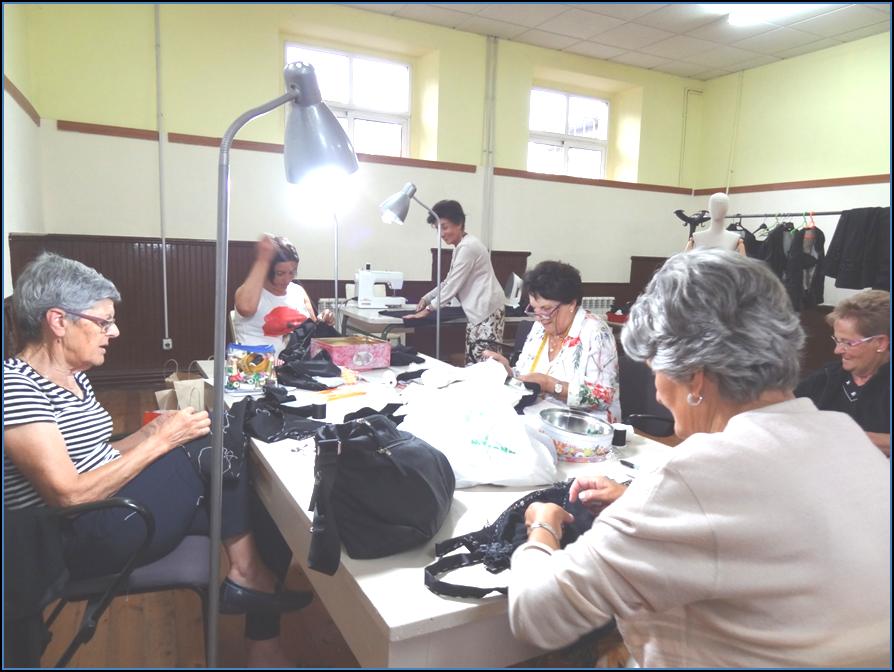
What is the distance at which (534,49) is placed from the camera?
226 inches

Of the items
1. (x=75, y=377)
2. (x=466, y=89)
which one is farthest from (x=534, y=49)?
(x=75, y=377)

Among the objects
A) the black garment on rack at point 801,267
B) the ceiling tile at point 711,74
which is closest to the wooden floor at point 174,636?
the black garment on rack at point 801,267

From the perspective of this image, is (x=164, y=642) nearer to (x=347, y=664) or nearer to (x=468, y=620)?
(x=347, y=664)

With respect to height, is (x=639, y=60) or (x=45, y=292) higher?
(x=639, y=60)

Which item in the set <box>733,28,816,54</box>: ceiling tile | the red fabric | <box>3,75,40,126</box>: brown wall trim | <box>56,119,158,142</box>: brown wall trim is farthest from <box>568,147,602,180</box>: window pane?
<box>3,75,40,126</box>: brown wall trim

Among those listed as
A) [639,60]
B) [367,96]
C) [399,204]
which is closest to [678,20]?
[639,60]

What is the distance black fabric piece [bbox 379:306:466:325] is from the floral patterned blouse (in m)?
1.71

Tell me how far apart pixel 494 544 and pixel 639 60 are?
624 centimetres

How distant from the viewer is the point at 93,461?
146 centimetres

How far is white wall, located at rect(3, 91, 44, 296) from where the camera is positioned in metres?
2.97

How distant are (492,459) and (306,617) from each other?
1.04 m

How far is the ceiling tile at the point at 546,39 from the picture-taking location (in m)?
5.38

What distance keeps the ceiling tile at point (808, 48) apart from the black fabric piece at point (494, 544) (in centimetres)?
607

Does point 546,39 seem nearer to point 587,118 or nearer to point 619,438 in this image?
point 587,118
